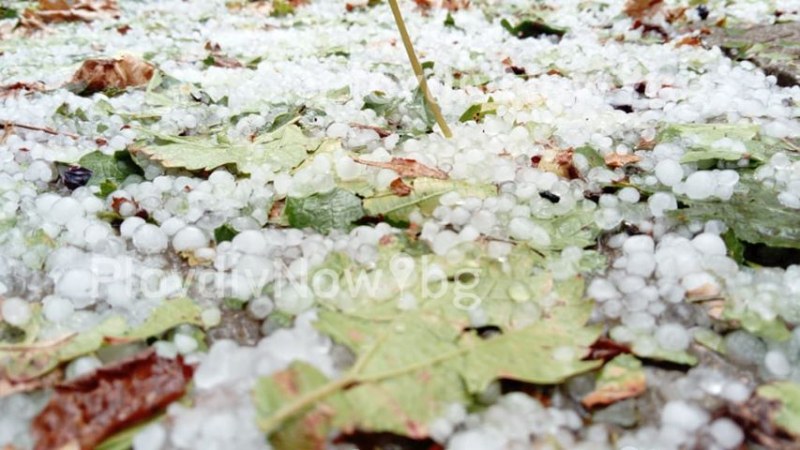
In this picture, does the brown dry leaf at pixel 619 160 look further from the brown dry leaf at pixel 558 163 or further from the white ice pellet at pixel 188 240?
the white ice pellet at pixel 188 240

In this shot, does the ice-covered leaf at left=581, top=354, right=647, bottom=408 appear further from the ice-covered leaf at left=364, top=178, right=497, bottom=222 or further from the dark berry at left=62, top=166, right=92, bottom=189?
the dark berry at left=62, top=166, right=92, bottom=189

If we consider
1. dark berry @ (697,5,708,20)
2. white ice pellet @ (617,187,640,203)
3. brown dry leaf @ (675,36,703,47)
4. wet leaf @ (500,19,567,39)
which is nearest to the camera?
white ice pellet @ (617,187,640,203)

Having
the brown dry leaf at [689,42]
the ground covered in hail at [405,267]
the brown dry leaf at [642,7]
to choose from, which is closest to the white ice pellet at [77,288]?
the ground covered in hail at [405,267]

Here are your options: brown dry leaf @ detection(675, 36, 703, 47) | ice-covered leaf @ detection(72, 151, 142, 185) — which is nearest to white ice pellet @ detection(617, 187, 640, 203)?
ice-covered leaf @ detection(72, 151, 142, 185)

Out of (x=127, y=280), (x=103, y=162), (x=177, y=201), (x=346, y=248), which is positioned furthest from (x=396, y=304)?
(x=103, y=162)

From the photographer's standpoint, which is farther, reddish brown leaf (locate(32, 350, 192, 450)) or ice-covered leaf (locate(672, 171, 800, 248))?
ice-covered leaf (locate(672, 171, 800, 248))

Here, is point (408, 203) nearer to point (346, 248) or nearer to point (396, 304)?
point (346, 248)
